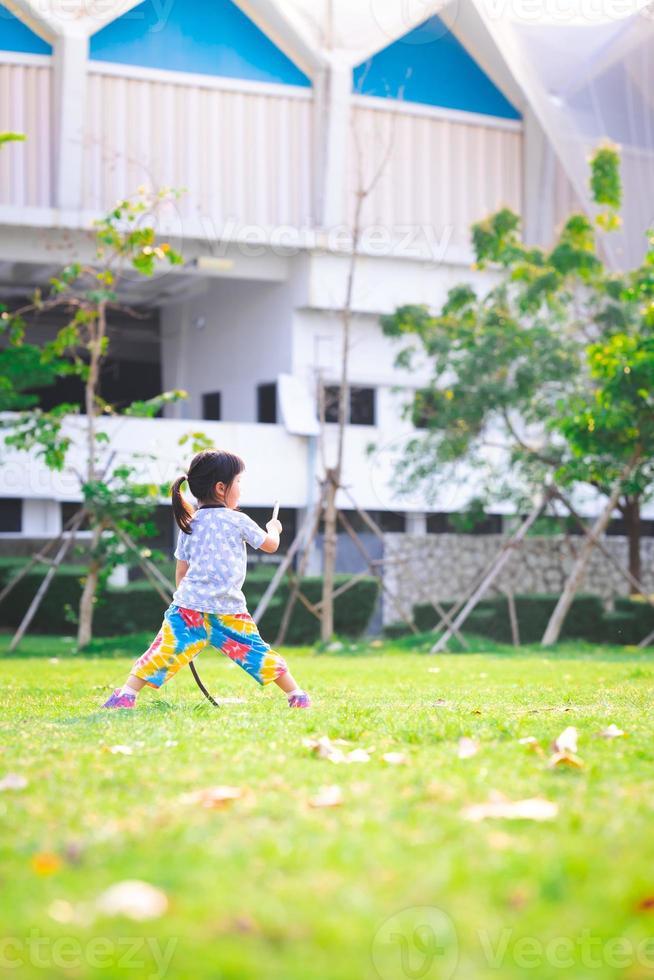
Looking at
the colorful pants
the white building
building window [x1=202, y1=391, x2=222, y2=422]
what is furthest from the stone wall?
the colorful pants

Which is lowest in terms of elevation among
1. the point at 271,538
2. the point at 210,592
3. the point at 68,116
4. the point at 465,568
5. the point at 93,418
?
the point at 465,568

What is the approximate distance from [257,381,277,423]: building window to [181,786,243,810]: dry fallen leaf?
2460 centimetres

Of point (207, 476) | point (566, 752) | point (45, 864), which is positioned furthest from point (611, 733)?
point (45, 864)

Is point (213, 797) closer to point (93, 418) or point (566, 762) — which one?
point (566, 762)

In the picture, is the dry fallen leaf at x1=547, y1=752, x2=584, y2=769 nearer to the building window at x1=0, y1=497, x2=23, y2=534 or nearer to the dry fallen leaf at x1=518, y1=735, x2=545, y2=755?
the dry fallen leaf at x1=518, y1=735, x2=545, y2=755

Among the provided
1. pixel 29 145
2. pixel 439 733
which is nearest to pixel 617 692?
pixel 439 733

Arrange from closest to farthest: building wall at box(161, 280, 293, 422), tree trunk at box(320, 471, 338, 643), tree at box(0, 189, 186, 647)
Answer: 1. tree at box(0, 189, 186, 647)
2. tree trunk at box(320, 471, 338, 643)
3. building wall at box(161, 280, 293, 422)

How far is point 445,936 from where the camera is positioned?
2.54m

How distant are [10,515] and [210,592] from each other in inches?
787

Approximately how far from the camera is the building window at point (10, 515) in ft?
86.2

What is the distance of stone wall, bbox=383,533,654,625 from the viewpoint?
85.1 ft

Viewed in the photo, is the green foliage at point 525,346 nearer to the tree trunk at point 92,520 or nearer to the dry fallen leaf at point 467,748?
the tree trunk at point 92,520

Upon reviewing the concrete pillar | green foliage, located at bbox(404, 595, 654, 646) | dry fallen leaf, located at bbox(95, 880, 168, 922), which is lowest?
green foliage, located at bbox(404, 595, 654, 646)

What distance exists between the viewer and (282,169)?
2672 cm
